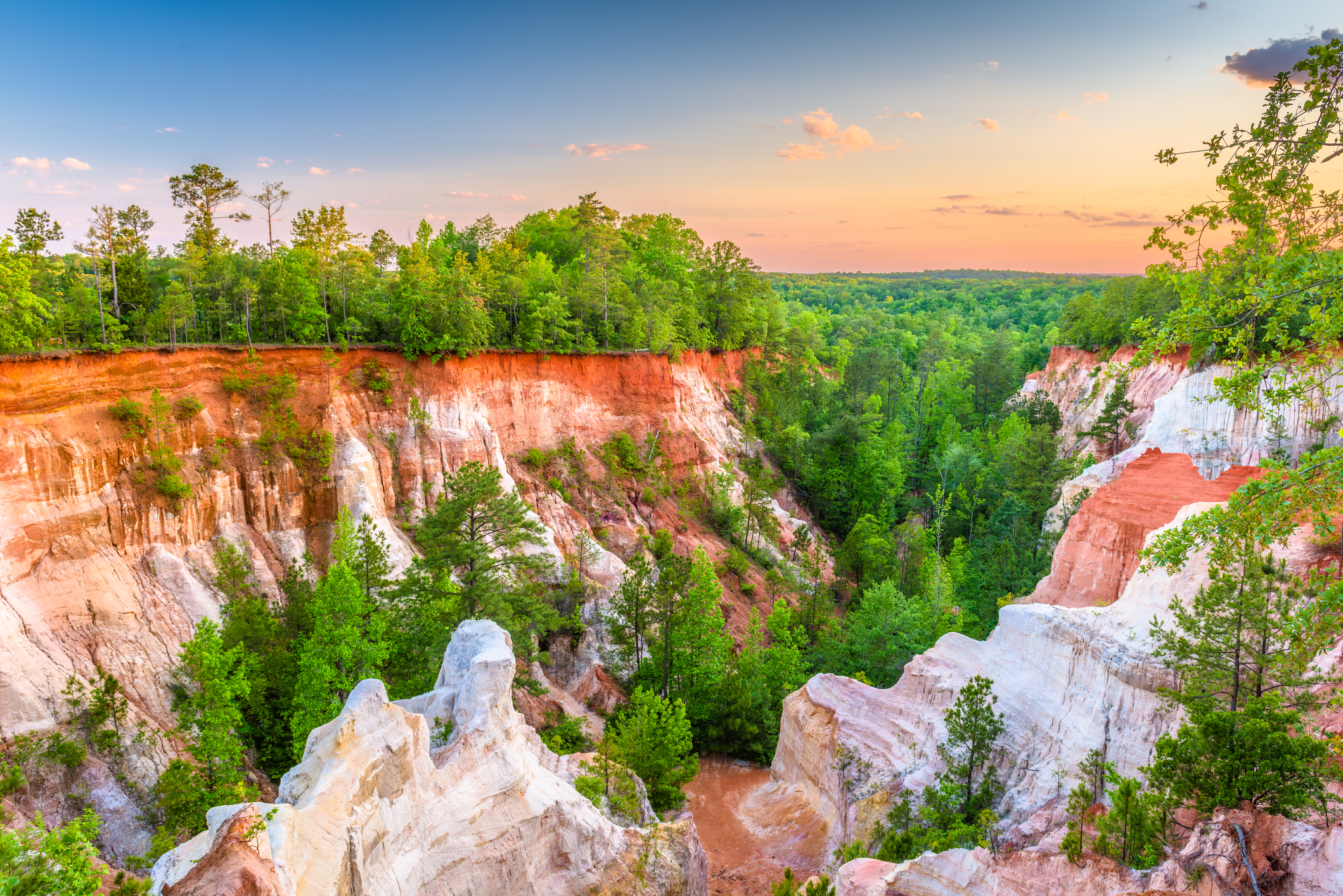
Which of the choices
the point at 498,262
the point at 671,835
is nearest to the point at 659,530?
the point at 498,262

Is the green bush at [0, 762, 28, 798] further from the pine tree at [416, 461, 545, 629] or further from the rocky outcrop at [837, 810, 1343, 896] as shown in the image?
the rocky outcrop at [837, 810, 1343, 896]

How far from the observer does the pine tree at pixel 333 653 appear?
60.2ft

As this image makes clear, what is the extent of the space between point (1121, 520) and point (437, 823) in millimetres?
23984

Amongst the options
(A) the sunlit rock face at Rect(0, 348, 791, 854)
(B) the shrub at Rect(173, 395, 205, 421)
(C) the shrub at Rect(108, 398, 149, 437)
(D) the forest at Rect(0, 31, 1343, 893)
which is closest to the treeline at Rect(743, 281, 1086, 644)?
(D) the forest at Rect(0, 31, 1343, 893)

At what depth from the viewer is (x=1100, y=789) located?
16906mm

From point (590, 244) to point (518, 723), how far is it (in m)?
35.3

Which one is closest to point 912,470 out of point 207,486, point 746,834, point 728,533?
point 728,533

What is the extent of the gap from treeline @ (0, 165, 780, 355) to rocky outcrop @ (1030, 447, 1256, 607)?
82.5ft

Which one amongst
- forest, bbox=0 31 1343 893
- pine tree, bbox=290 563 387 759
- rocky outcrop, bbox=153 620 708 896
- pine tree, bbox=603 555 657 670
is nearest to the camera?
forest, bbox=0 31 1343 893

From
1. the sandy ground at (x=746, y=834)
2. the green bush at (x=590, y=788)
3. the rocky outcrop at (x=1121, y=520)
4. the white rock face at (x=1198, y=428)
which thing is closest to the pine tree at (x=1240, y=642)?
the rocky outcrop at (x=1121, y=520)

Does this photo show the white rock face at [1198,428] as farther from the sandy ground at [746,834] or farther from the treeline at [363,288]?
the treeline at [363,288]

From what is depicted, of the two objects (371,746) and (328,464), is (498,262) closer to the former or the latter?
(328,464)

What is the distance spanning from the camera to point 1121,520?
25609mm

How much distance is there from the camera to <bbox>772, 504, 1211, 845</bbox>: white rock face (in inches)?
683
